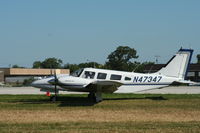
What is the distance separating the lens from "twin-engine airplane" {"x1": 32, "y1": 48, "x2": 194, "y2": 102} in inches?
832

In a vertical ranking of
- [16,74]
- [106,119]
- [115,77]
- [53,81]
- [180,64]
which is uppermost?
[180,64]

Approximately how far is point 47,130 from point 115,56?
87785 millimetres

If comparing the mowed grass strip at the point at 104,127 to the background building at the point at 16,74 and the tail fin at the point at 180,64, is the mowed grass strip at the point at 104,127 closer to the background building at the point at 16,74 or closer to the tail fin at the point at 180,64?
the tail fin at the point at 180,64

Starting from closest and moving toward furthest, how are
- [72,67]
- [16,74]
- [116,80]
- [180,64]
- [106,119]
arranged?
[106,119] → [116,80] → [180,64] → [16,74] → [72,67]

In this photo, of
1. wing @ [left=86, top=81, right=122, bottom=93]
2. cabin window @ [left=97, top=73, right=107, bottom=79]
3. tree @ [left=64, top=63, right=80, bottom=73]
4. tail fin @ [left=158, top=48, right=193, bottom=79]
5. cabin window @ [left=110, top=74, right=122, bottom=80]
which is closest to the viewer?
wing @ [left=86, top=81, right=122, bottom=93]

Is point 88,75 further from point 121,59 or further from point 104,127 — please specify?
point 121,59

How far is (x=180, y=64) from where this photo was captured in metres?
23.4

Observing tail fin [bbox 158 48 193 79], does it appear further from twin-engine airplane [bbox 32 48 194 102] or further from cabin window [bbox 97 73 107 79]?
cabin window [bbox 97 73 107 79]

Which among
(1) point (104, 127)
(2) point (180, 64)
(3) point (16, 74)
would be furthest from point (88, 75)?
(3) point (16, 74)

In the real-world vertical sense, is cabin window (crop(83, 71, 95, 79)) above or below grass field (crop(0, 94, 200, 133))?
above

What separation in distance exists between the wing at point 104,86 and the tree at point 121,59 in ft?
225

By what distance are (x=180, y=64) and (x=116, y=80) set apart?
458cm

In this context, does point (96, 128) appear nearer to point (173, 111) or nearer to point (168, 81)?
point (173, 111)

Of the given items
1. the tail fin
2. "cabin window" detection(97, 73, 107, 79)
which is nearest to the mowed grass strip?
"cabin window" detection(97, 73, 107, 79)
